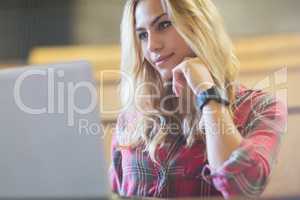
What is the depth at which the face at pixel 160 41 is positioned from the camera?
0.82m

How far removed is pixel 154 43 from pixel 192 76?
0.09m

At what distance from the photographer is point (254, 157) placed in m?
0.78

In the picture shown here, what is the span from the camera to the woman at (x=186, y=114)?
2.59 ft

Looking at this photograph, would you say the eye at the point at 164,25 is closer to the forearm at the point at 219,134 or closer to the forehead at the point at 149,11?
the forehead at the point at 149,11

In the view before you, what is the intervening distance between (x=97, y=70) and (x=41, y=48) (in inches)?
5.0

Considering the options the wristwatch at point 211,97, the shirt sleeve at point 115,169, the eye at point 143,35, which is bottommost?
the shirt sleeve at point 115,169

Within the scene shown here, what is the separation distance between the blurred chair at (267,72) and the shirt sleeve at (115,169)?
0.05ft

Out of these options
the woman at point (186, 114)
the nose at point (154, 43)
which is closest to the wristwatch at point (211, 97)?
the woman at point (186, 114)

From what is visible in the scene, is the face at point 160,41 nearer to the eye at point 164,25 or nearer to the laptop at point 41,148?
the eye at point 164,25

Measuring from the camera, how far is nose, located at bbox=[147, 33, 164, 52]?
824mm

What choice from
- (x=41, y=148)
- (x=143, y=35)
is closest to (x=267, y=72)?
(x=143, y=35)

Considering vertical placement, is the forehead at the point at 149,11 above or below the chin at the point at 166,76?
above

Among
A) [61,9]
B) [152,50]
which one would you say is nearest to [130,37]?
[152,50]

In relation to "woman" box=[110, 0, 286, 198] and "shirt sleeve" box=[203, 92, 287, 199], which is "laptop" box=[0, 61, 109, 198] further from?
"shirt sleeve" box=[203, 92, 287, 199]
